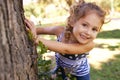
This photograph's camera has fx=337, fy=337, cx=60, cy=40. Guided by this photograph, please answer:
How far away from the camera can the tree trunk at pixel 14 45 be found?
188 centimetres

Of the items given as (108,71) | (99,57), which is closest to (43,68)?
(108,71)

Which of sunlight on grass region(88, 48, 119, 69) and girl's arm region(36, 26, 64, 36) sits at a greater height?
girl's arm region(36, 26, 64, 36)

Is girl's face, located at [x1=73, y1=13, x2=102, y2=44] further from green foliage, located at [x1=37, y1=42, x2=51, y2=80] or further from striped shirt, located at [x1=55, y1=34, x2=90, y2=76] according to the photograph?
green foliage, located at [x1=37, y1=42, x2=51, y2=80]

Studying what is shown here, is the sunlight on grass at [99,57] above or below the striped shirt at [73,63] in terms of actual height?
below

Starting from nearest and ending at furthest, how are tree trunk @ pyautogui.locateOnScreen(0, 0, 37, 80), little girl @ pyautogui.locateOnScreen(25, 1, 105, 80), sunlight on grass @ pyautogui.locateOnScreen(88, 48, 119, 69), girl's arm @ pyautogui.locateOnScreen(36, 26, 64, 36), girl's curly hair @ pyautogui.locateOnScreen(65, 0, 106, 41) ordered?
1. tree trunk @ pyautogui.locateOnScreen(0, 0, 37, 80)
2. little girl @ pyautogui.locateOnScreen(25, 1, 105, 80)
3. girl's curly hair @ pyautogui.locateOnScreen(65, 0, 106, 41)
4. girl's arm @ pyautogui.locateOnScreen(36, 26, 64, 36)
5. sunlight on grass @ pyautogui.locateOnScreen(88, 48, 119, 69)

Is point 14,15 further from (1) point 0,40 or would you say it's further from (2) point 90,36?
(2) point 90,36

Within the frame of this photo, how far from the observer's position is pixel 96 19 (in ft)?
8.48

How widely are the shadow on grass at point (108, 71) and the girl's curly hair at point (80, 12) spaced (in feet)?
10.7

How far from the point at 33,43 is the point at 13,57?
26 cm

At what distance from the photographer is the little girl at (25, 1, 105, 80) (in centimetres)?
248

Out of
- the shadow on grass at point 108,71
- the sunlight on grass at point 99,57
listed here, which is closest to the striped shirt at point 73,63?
the shadow on grass at point 108,71

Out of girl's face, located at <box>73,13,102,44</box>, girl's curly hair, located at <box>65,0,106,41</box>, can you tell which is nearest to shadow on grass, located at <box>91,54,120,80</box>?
girl's curly hair, located at <box>65,0,106,41</box>

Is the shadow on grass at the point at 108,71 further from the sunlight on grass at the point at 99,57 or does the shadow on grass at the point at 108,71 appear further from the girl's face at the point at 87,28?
the girl's face at the point at 87,28

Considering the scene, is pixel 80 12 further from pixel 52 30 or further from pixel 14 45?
pixel 14 45
